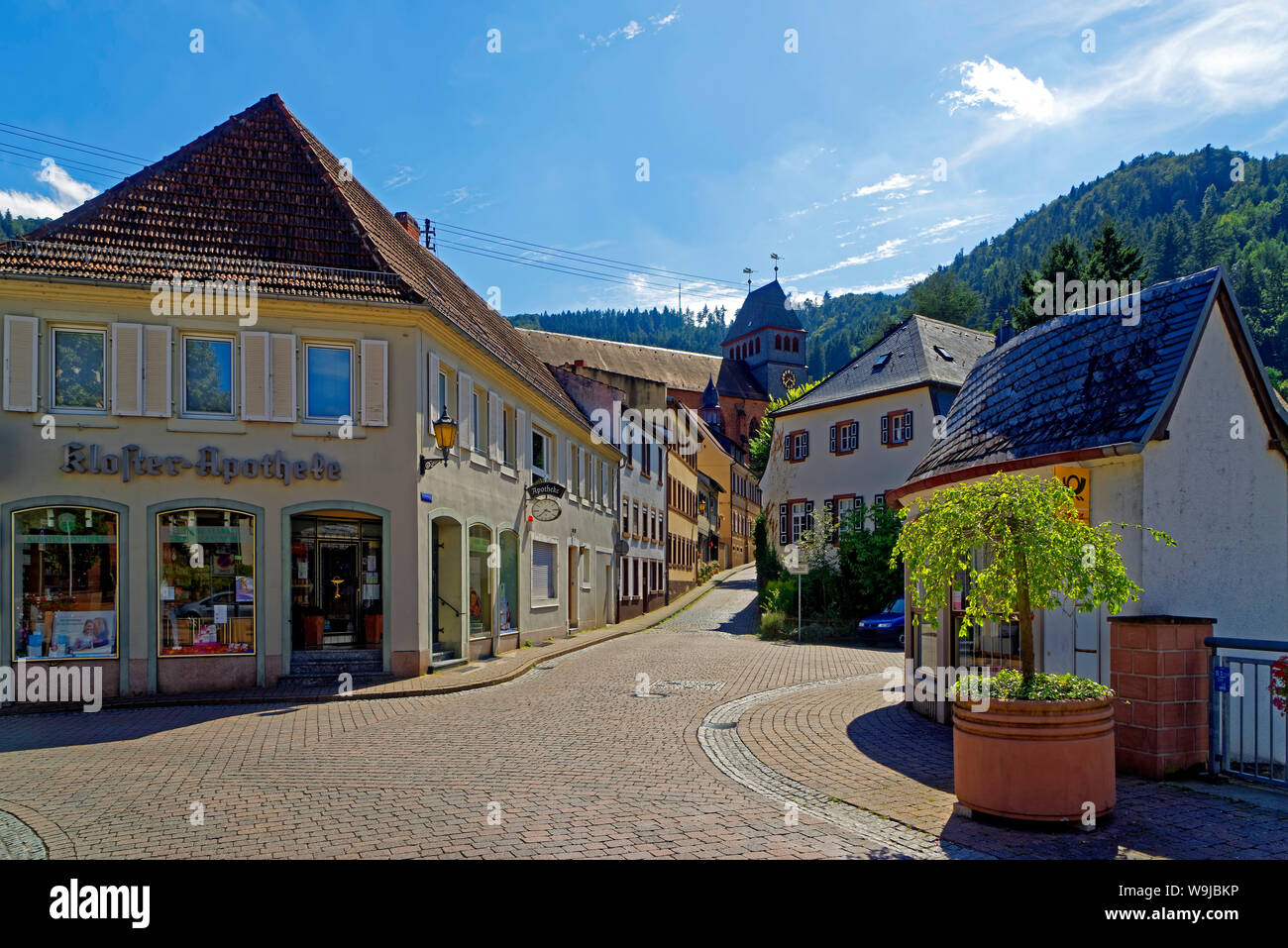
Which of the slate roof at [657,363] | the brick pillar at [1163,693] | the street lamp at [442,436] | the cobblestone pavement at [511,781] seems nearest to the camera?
the cobblestone pavement at [511,781]

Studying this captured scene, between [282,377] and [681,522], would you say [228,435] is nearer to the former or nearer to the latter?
[282,377]

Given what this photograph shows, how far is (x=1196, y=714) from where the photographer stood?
7844 millimetres

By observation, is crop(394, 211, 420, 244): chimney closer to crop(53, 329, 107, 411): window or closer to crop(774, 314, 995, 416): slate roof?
crop(53, 329, 107, 411): window

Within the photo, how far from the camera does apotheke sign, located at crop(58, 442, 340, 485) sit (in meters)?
14.4

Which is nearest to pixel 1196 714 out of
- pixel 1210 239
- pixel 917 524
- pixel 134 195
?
pixel 917 524

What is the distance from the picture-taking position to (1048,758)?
253 inches

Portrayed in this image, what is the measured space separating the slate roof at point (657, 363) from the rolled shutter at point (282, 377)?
67312mm

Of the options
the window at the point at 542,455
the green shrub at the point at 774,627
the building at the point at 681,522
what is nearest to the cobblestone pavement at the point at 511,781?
the window at the point at 542,455

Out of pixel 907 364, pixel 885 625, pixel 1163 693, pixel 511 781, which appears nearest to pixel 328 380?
pixel 511 781

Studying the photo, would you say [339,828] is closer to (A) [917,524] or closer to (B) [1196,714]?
(A) [917,524]

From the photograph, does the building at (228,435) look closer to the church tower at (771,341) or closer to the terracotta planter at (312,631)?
the terracotta planter at (312,631)

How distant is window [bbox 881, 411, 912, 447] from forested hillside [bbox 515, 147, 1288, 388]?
18.2 meters

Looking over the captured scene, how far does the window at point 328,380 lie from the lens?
15602 mm

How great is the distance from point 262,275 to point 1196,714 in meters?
14.7
